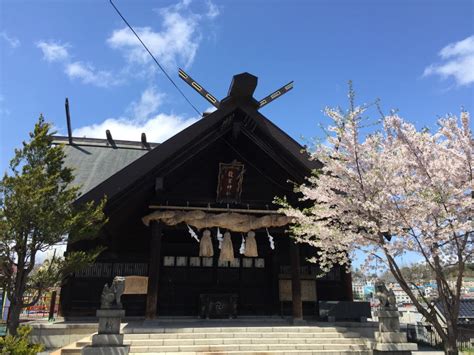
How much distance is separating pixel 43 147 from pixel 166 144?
3.71m

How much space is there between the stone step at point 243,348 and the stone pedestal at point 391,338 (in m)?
0.55

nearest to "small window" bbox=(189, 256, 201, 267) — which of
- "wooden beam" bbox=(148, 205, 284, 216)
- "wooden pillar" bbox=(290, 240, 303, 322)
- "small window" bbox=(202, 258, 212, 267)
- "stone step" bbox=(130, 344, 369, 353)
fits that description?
"small window" bbox=(202, 258, 212, 267)

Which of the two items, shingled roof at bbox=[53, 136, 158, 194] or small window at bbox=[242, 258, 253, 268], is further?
shingled roof at bbox=[53, 136, 158, 194]

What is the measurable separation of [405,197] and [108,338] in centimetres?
765

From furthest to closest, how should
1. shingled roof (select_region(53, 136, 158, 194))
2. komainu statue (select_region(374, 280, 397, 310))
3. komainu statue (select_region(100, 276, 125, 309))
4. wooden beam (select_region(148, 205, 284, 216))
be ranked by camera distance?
shingled roof (select_region(53, 136, 158, 194))
wooden beam (select_region(148, 205, 284, 216))
komainu statue (select_region(374, 280, 397, 310))
komainu statue (select_region(100, 276, 125, 309))

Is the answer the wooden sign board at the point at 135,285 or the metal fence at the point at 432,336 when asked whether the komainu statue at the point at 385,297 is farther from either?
the wooden sign board at the point at 135,285

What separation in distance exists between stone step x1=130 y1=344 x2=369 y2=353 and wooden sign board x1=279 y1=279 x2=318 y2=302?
455 cm

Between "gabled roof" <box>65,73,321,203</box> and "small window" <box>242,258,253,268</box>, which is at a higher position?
"gabled roof" <box>65,73,321,203</box>

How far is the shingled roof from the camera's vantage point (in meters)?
17.2

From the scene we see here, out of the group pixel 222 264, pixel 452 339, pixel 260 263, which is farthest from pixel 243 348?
pixel 260 263

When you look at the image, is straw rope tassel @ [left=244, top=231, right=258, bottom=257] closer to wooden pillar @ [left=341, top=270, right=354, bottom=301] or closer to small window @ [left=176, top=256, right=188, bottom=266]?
small window @ [left=176, top=256, right=188, bottom=266]

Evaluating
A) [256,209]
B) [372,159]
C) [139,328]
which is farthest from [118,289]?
[372,159]

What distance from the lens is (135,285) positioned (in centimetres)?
1335

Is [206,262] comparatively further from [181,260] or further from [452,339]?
[452,339]
